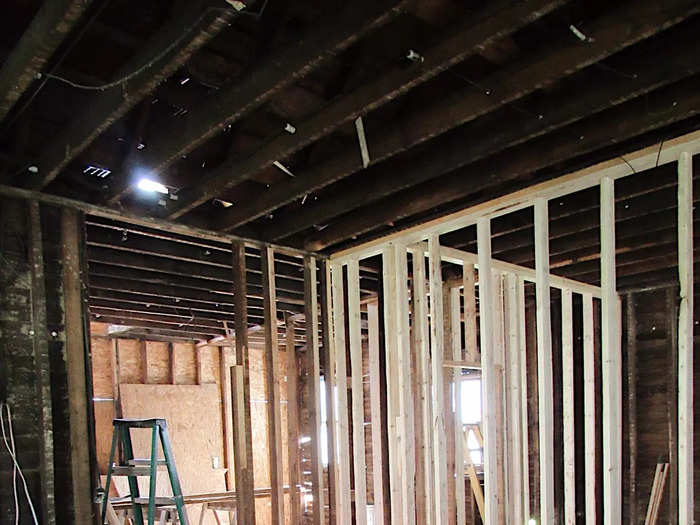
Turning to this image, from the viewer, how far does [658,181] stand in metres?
3.68

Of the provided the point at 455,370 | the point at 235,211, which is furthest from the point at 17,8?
the point at 455,370

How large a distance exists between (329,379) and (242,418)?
0.97 meters

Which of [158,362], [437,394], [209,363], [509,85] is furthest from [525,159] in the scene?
[209,363]

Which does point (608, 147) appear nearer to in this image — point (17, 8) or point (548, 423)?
point (548, 423)

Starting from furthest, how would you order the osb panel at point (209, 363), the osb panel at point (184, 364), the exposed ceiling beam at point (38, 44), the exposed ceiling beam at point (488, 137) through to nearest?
the osb panel at point (209, 363), the osb panel at point (184, 364), the exposed ceiling beam at point (488, 137), the exposed ceiling beam at point (38, 44)

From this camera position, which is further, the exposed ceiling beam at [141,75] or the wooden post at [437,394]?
the wooden post at [437,394]

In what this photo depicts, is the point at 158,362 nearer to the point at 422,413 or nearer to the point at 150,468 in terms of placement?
the point at 150,468

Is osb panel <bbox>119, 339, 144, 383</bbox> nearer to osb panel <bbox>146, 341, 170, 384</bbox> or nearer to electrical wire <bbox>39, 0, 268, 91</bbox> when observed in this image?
osb panel <bbox>146, 341, 170, 384</bbox>

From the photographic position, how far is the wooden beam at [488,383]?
3885 millimetres

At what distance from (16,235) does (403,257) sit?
2682mm

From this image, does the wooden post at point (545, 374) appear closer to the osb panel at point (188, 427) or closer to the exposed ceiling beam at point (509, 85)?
the exposed ceiling beam at point (509, 85)

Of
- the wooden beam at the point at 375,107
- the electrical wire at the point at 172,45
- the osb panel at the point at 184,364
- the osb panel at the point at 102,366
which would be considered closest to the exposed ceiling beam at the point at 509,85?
the wooden beam at the point at 375,107

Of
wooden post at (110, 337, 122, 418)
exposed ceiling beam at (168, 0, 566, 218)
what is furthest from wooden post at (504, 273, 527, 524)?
wooden post at (110, 337, 122, 418)

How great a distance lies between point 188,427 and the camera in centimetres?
988
